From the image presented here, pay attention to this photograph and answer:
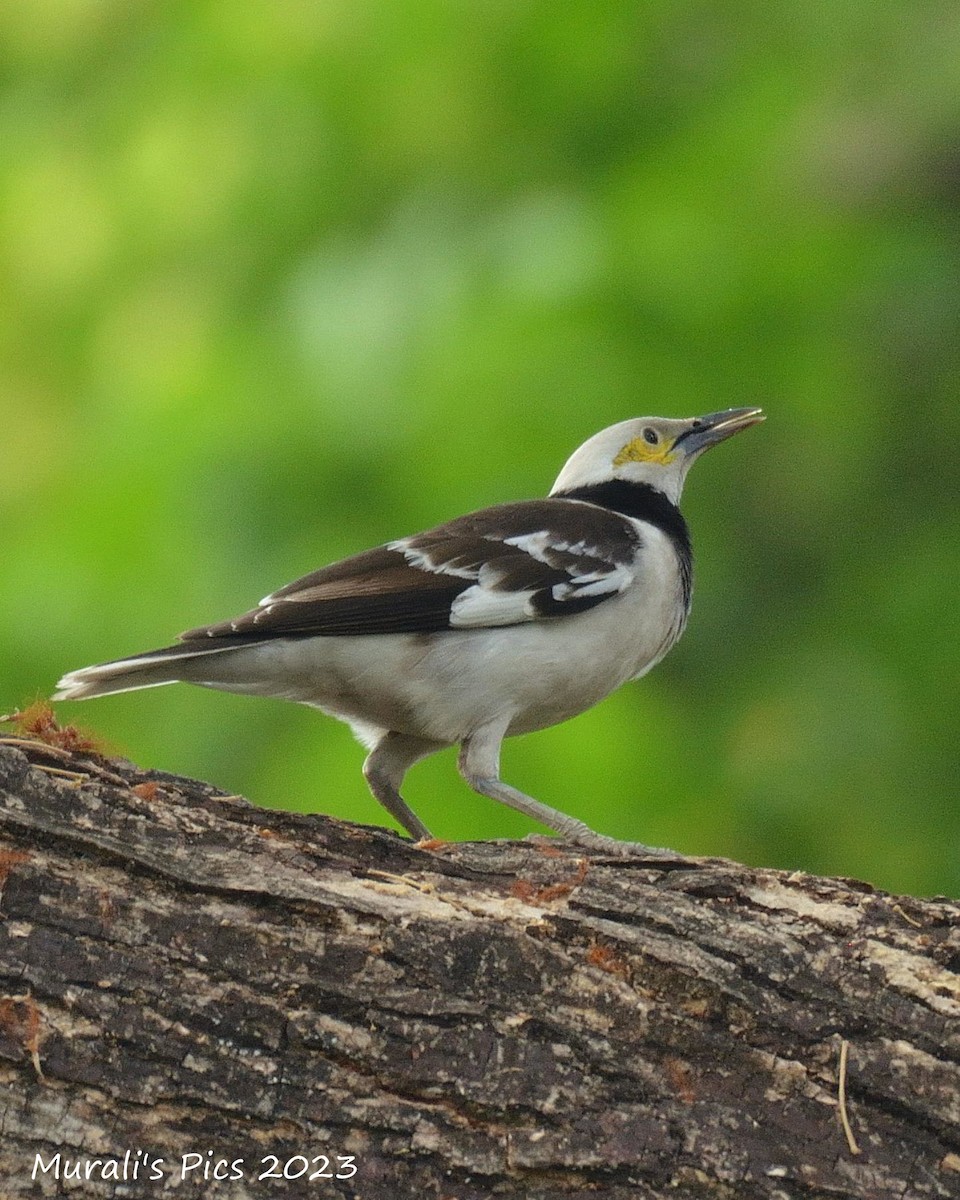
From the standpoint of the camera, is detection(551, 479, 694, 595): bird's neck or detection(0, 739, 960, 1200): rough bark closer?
detection(0, 739, 960, 1200): rough bark

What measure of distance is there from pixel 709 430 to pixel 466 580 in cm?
A: 195

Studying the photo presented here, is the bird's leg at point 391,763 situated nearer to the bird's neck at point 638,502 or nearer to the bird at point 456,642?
the bird at point 456,642

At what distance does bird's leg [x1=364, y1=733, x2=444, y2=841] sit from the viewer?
6.71 meters

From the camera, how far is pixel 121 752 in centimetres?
466

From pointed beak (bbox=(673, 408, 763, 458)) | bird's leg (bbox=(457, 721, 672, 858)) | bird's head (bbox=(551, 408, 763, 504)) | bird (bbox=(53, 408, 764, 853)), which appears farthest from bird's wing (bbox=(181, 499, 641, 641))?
pointed beak (bbox=(673, 408, 763, 458))

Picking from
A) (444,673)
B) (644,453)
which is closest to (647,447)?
(644,453)

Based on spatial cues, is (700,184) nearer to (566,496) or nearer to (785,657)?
(566,496)

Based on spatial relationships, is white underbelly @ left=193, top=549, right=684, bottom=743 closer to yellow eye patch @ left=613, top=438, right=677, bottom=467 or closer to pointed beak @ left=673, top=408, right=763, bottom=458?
yellow eye patch @ left=613, top=438, right=677, bottom=467

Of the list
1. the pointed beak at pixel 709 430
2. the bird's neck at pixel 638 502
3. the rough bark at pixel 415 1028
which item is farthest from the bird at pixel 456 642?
the rough bark at pixel 415 1028

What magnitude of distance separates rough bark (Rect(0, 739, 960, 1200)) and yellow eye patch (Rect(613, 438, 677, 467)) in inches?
149

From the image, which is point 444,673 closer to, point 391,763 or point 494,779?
point 494,779

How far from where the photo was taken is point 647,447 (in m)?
7.92

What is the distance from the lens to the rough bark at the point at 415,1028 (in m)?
3.79

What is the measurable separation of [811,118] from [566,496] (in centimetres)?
293
